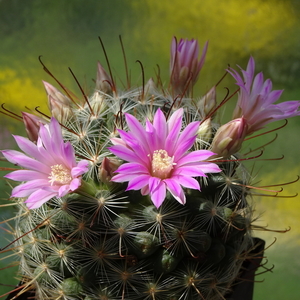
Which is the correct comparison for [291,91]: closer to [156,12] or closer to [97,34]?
[156,12]

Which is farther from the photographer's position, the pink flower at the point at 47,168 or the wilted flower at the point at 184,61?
the wilted flower at the point at 184,61

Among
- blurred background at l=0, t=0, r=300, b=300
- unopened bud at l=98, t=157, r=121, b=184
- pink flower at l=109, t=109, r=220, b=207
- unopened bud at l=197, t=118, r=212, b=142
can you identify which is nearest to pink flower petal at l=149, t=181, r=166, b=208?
pink flower at l=109, t=109, r=220, b=207

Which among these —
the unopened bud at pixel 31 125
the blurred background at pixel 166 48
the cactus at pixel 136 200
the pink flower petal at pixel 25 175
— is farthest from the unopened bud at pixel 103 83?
the blurred background at pixel 166 48

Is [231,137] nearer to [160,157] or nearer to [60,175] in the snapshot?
[160,157]

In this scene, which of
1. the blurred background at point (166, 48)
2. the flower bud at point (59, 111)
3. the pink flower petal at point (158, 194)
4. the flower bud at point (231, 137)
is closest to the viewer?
the pink flower petal at point (158, 194)

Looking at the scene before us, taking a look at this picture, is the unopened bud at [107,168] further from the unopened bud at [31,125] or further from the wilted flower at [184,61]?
the wilted flower at [184,61]

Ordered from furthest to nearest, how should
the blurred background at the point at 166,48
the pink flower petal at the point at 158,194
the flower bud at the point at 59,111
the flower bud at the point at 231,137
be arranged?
the blurred background at the point at 166,48, the flower bud at the point at 59,111, the flower bud at the point at 231,137, the pink flower petal at the point at 158,194

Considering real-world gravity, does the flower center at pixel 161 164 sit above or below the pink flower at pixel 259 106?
below

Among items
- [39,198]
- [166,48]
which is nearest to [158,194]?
[39,198]
